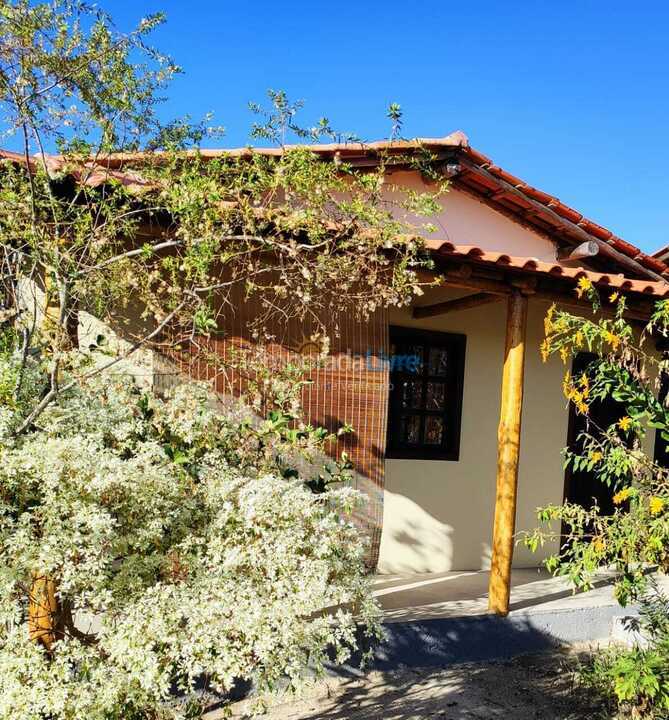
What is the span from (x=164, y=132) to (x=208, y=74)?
818mm

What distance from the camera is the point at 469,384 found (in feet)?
24.4

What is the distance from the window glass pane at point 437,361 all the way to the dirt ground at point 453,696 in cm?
298

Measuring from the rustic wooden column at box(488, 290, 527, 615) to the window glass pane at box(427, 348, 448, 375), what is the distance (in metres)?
1.69

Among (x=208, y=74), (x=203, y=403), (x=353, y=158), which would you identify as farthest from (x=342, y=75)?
(x=203, y=403)

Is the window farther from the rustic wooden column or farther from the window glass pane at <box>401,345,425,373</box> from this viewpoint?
the rustic wooden column

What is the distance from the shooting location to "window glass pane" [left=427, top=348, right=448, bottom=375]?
7328 mm

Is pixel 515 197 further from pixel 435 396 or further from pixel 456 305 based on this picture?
pixel 435 396

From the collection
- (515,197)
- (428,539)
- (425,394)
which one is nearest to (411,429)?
(425,394)

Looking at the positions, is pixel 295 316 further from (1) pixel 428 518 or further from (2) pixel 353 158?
(1) pixel 428 518

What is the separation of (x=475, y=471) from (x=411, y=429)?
853mm

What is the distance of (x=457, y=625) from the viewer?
5.30 m

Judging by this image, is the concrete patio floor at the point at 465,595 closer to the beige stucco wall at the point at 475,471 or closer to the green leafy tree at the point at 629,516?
the beige stucco wall at the point at 475,471

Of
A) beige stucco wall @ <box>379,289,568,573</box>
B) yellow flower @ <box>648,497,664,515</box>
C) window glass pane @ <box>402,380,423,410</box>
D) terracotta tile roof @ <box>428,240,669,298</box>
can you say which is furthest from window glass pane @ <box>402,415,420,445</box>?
yellow flower @ <box>648,497,664,515</box>

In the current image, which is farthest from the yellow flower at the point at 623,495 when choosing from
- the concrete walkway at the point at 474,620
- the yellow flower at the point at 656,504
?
the concrete walkway at the point at 474,620
